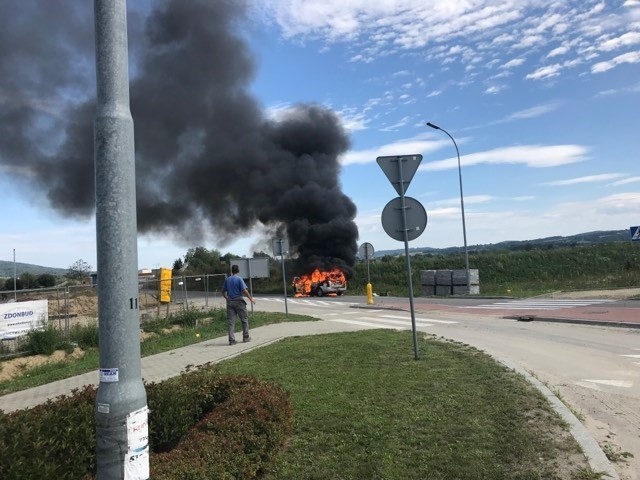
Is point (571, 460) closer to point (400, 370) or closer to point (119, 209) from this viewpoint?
point (400, 370)

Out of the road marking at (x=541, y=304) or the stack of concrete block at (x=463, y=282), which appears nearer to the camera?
the road marking at (x=541, y=304)

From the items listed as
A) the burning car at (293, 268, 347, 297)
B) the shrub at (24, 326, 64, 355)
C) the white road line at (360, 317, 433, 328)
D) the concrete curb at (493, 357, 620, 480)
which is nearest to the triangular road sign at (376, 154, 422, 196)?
the concrete curb at (493, 357, 620, 480)

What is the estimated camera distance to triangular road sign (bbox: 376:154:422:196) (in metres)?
8.22

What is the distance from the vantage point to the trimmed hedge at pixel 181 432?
10.4 feet

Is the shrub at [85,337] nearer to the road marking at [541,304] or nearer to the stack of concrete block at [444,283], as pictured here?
the road marking at [541,304]

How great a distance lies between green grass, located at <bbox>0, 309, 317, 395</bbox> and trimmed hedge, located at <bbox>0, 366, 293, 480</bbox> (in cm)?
521

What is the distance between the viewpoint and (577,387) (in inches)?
263

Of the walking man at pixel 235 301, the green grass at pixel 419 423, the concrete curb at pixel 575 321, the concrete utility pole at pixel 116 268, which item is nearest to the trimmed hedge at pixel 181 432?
the green grass at pixel 419 423

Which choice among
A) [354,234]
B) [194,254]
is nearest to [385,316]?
[354,234]

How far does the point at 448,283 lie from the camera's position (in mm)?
28656

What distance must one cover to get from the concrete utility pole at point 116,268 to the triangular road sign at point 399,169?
6.07 metres

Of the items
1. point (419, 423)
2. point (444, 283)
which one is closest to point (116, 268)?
point (419, 423)

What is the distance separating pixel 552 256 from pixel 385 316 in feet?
113

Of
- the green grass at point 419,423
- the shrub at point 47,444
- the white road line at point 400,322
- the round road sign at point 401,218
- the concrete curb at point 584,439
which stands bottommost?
the white road line at point 400,322
